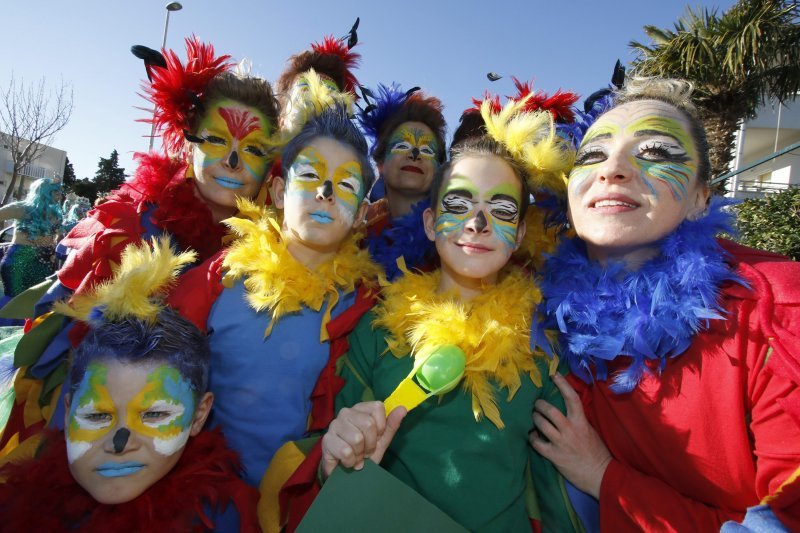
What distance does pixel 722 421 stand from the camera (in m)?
1.42

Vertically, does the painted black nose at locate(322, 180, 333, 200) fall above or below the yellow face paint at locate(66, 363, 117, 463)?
above

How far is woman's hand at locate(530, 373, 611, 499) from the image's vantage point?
62.6 inches

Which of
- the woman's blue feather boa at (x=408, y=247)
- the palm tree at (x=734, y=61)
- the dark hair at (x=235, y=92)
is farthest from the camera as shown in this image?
the palm tree at (x=734, y=61)

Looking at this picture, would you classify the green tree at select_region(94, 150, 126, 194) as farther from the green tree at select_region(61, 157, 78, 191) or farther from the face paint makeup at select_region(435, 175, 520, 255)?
the face paint makeup at select_region(435, 175, 520, 255)

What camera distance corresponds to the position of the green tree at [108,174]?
83.2 ft

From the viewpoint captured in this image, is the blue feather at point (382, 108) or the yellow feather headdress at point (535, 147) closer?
the yellow feather headdress at point (535, 147)

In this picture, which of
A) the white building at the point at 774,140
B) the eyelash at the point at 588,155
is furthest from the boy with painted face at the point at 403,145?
the white building at the point at 774,140

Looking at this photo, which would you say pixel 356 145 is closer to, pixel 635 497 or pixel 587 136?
pixel 587 136

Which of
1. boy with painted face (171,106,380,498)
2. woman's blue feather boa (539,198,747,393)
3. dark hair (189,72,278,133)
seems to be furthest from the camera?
dark hair (189,72,278,133)

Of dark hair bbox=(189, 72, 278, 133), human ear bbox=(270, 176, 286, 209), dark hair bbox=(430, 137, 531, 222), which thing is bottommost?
human ear bbox=(270, 176, 286, 209)

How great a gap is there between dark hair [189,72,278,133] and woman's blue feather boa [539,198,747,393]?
163cm

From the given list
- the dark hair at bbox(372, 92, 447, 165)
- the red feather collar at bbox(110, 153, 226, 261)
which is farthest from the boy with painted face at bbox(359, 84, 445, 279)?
the red feather collar at bbox(110, 153, 226, 261)

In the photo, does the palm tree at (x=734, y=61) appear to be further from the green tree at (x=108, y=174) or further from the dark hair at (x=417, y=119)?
the green tree at (x=108, y=174)

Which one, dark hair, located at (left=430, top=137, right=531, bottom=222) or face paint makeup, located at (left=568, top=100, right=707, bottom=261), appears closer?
face paint makeup, located at (left=568, top=100, right=707, bottom=261)
